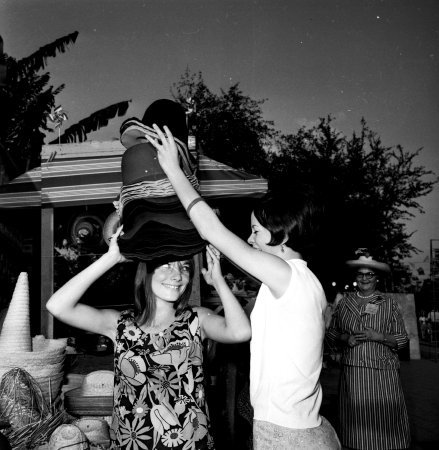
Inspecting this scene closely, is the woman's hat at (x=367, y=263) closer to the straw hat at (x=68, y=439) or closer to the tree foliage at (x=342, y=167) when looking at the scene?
the straw hat at (x=68, y=439)

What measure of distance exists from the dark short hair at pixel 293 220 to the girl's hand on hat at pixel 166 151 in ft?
1.30

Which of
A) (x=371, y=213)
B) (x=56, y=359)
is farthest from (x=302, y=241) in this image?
(x=371, y=213)

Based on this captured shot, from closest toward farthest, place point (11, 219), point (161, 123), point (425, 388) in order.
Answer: point (161, 123) < point (11, 219) < point (425, 388)

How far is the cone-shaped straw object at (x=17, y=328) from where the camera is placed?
3104 millimetres

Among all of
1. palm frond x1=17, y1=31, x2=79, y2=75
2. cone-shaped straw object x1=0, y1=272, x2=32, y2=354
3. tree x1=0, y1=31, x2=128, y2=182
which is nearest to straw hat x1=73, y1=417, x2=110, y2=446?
cone-shaped straw object x1=0, y1=272, x2=32, y2=354

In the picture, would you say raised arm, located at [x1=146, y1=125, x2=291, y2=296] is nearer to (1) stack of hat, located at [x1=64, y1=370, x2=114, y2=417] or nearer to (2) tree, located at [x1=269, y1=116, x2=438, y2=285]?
(1) stack of hat, located at [x1=64, y1=370, x2=114, y2=417]

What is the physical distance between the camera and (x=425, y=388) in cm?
929

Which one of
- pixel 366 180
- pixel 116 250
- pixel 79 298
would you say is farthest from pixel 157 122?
pixel 366 180

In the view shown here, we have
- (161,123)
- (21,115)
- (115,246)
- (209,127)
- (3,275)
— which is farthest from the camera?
(209,127)

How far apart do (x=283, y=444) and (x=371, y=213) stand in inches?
759

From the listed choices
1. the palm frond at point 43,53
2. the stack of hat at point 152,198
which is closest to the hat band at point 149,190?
the stack of hat at point 152,198

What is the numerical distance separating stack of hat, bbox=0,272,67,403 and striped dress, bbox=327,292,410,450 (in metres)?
2.81

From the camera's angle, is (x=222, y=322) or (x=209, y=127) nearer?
(x=222, y=322)

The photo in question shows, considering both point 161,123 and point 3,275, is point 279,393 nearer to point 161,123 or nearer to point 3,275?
point 161,123
